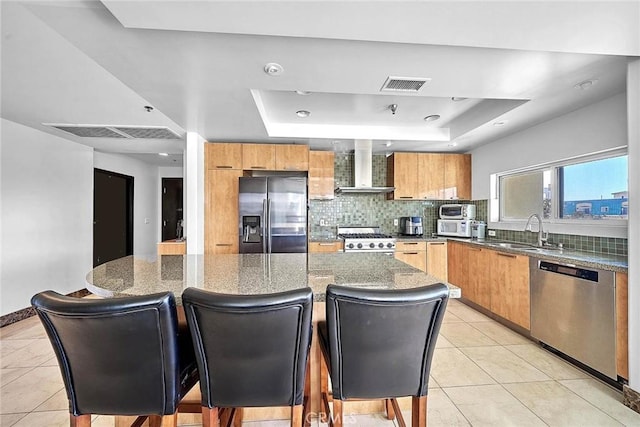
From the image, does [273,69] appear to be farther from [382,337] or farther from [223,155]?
[223,155]

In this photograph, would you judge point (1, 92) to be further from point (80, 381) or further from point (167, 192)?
point (167, 192)

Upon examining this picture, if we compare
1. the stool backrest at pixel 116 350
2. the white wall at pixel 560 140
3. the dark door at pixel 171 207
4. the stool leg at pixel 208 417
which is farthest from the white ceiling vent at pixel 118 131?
the white wall at pixel 560 140

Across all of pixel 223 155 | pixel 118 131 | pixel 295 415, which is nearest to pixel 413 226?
pixel 223 155

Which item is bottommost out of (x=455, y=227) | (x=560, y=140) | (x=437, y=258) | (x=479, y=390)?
(x=479, y=390)

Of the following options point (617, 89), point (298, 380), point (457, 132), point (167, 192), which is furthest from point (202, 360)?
point (167, 192)

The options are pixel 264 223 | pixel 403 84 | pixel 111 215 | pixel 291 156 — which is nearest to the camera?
pixel 403 84

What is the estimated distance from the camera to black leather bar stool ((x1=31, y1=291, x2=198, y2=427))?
37.6 inches

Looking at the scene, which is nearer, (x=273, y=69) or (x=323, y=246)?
(x=273, y=69)

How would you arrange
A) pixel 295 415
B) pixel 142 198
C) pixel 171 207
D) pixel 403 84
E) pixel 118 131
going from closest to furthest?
pixel 295 415 < pixel 403 84 < pixel 118 131 < pixel 142 198 < pixel 171 207

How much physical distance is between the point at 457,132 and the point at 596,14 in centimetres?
239

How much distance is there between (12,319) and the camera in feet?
10.9

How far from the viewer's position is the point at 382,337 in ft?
3.60

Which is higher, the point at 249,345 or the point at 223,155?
the point at 223,155

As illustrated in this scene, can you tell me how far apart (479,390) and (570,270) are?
4.08 ft
